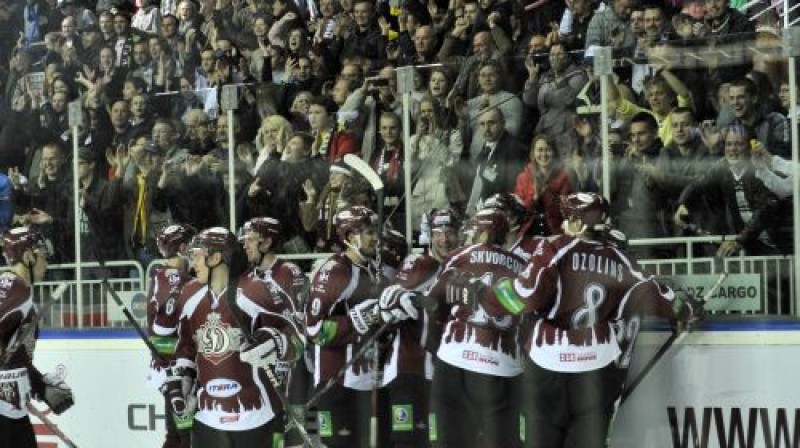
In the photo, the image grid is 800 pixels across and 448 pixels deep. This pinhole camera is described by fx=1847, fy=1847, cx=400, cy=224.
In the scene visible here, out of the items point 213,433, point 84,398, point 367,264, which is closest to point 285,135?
point 367,264

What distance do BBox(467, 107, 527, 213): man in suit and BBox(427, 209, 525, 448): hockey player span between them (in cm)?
8

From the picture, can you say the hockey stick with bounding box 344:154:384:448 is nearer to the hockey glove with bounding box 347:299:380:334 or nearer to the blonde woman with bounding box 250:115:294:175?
the hockey glove with bounding box 347:299:380:334

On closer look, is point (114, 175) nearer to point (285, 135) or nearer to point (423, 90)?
point (285, 135)

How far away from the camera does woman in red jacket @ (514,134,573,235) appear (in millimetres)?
5988

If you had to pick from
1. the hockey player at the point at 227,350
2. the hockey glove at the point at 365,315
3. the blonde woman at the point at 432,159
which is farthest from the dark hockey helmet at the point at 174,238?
the blonde woman at the point at 432,159

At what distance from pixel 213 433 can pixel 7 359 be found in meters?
1.01

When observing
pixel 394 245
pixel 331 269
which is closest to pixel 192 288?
pixel 331 269

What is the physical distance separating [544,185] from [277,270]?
1.21m

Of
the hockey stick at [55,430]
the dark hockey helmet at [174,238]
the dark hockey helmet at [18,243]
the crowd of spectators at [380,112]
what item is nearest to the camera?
the crowd of spectators at [380,112]

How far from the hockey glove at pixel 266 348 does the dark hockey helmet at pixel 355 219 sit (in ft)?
1.71

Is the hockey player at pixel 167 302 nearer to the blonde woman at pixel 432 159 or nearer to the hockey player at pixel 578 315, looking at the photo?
the blonde woman at pixel 432 159

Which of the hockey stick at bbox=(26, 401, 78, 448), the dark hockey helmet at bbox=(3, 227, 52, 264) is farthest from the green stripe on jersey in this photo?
the hockey stick at bbox=(26, 401, 78, 448)

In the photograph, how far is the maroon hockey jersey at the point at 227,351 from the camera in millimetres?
6273

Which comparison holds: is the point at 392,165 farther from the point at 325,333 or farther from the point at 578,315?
the point at 578,315
